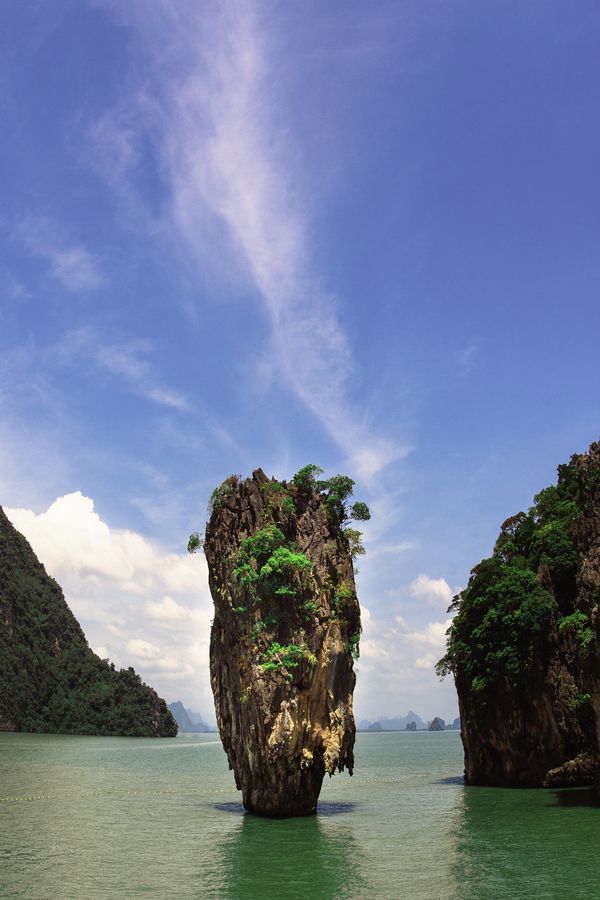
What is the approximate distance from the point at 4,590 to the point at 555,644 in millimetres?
145262

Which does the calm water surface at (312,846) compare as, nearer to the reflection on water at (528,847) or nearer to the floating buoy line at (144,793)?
the reflection on water at (528,847)

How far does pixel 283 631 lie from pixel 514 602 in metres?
13.9

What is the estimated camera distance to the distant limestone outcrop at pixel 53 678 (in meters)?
143

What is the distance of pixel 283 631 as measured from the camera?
27641 mm

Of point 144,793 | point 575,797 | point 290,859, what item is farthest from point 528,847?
point 144,793

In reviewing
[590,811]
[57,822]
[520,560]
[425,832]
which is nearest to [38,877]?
[57,822]

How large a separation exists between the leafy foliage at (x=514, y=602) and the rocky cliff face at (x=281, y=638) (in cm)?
1039

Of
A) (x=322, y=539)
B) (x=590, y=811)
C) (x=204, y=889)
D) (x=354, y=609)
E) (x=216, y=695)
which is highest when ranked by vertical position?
(x=322, y=539)

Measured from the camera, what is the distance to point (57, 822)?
2855cm

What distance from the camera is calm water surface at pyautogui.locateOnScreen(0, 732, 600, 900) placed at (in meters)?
17.8

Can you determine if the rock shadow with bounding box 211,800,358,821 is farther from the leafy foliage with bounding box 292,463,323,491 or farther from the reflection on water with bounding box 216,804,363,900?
the leafy foliage with bounding box 292,463,323,491

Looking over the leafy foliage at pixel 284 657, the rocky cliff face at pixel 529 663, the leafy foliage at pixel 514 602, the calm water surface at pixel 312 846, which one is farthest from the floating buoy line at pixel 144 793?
the leafy foliage at pixel 284 657

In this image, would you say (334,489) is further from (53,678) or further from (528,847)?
(53,678)

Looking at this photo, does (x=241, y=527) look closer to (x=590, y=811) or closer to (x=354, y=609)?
(x=354, y=609)
